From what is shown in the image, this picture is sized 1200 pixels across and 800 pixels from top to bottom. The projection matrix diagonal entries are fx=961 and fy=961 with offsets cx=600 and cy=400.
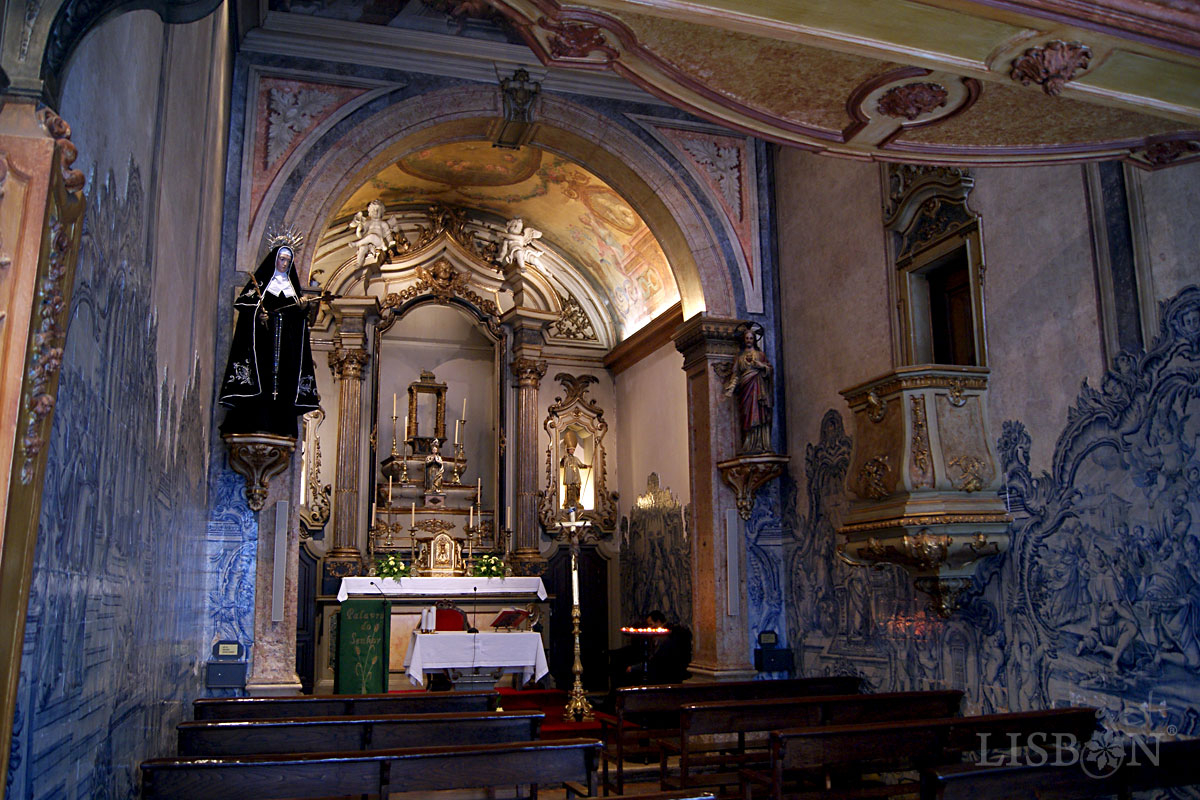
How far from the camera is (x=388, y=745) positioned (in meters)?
5.27

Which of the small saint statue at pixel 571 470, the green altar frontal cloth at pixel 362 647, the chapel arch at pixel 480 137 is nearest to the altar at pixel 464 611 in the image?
the green altar frontal cloth at pixel 362 647

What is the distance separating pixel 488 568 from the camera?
11.7m

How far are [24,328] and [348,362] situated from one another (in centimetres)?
1071

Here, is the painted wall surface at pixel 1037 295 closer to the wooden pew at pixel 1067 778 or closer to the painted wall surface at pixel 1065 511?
the painted wall surface at pixel 1065 511

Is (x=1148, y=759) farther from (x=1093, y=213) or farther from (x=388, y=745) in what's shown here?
(x=388, y=745)

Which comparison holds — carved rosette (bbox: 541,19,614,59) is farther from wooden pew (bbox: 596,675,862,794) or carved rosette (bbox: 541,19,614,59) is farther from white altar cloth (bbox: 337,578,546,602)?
white altar cloth (bbox: 337,578,546,602)

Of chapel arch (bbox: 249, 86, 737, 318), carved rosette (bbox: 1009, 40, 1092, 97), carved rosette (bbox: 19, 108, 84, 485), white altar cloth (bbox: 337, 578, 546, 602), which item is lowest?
white altar cloth (bbox: 337, 578, 546, 602)

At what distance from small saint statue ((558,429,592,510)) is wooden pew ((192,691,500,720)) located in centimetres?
702

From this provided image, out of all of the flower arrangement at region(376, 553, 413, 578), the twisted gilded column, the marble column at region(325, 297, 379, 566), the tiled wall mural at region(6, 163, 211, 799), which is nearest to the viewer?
the tiled wall mural at region(6, 163, 211, 799)

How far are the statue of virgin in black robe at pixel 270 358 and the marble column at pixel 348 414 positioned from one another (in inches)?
185

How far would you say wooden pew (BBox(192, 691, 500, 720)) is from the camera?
20.2ft

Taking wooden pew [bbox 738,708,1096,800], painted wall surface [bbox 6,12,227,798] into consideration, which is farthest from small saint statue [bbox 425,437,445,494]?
wooden pew [bbox 738,708,1096,800]

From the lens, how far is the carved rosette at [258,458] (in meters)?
7.61

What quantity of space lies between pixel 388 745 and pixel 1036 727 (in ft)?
11.7
